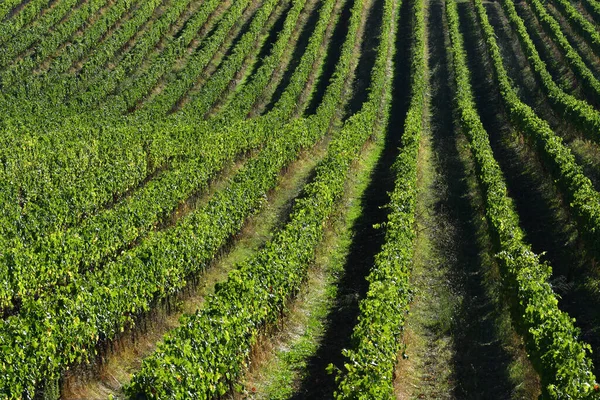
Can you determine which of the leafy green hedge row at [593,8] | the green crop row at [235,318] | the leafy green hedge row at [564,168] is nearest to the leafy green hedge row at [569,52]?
the leafy green hedge row at [593,8]

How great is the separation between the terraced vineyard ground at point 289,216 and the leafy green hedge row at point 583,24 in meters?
0.60

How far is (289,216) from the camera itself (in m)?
31.8

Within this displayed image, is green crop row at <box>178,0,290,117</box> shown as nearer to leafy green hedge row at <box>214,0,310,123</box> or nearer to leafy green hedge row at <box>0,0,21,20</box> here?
leafy green hedge row at <box>214,0,310,123</box>

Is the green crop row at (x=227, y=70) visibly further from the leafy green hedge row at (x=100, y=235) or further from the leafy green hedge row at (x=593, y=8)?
the leafy green hedge row at (x=593, y=8)

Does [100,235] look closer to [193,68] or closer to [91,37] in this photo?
[193,68]

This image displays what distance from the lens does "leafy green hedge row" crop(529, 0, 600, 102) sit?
48.9m

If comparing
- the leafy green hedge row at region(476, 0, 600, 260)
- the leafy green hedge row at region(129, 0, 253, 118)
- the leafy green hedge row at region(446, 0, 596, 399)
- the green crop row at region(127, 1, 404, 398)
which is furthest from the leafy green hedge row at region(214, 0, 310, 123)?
the leafy green hedge row at region(446, 0, 596, 399)

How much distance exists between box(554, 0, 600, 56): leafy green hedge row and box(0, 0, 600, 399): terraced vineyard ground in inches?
23.7

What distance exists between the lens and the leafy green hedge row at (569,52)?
48938 mm

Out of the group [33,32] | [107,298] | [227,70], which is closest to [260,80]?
[227,70]

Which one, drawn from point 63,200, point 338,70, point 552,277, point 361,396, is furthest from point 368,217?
point 338,70

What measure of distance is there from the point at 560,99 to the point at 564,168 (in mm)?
15081

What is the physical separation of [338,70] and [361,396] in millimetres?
45601

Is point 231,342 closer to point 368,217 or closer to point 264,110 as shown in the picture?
point 368,217
